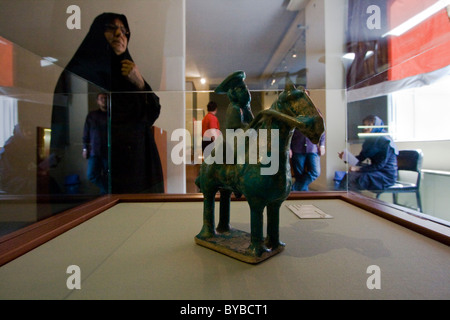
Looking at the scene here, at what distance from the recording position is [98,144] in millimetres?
1880

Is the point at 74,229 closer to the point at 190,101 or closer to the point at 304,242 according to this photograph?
the point at 304,242

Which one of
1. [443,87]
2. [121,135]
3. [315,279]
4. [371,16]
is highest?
[371,16]

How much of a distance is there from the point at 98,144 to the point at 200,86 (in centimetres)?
96

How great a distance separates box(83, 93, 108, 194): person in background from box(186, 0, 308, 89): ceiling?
31.2 inches

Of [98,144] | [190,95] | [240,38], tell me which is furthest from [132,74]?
[240,38]

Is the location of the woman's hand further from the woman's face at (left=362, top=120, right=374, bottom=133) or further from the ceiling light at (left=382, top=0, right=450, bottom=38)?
the ceiling light at (left=382, top=0, right=450, bottom=38)

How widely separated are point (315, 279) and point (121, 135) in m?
1.81

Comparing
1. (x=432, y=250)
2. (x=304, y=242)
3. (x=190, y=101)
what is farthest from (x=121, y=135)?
(x=432, y=250)

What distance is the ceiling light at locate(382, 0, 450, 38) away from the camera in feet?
4.50

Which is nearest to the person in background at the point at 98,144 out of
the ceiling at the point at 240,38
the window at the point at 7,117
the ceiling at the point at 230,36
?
the ceiling at the point at 230,36

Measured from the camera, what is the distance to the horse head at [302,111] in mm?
694

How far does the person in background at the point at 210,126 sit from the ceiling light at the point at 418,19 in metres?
1.46
